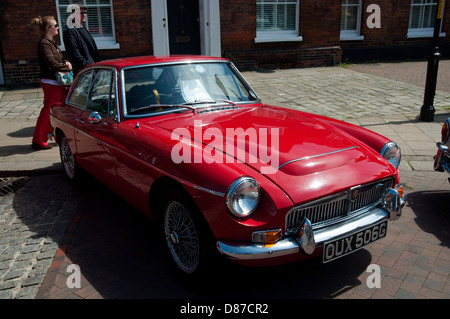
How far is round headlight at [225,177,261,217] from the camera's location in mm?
2582

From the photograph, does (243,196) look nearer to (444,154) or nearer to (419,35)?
(444,154)

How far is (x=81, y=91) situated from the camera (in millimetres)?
4828

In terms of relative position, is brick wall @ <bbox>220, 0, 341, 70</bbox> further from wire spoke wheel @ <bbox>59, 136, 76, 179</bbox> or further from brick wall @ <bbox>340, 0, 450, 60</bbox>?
wire spoke wheel @ <bbox>59, 136, 76, 179</bbox>

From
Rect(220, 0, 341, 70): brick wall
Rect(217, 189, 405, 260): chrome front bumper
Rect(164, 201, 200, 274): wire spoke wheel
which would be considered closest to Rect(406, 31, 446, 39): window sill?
Rect(220, 0, 341, 70): brick wall

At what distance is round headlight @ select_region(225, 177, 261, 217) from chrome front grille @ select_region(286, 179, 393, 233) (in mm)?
239

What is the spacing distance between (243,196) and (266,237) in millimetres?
293

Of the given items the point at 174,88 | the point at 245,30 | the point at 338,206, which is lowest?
the point at 338,206

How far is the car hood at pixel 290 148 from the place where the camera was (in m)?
2.82

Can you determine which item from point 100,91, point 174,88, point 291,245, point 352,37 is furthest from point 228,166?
point 352,37

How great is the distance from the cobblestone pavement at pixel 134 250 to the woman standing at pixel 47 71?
0.28 metres

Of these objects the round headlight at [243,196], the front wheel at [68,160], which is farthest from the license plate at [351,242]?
the front wheel at [68,160]

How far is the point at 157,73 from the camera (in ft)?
13.3

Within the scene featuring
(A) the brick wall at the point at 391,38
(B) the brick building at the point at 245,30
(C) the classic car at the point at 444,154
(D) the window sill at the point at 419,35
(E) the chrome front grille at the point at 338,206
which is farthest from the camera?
(D) the window sill at the point at 419,35

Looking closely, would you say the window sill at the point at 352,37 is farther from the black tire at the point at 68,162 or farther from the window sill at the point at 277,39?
the black tire at the point at 68,162
